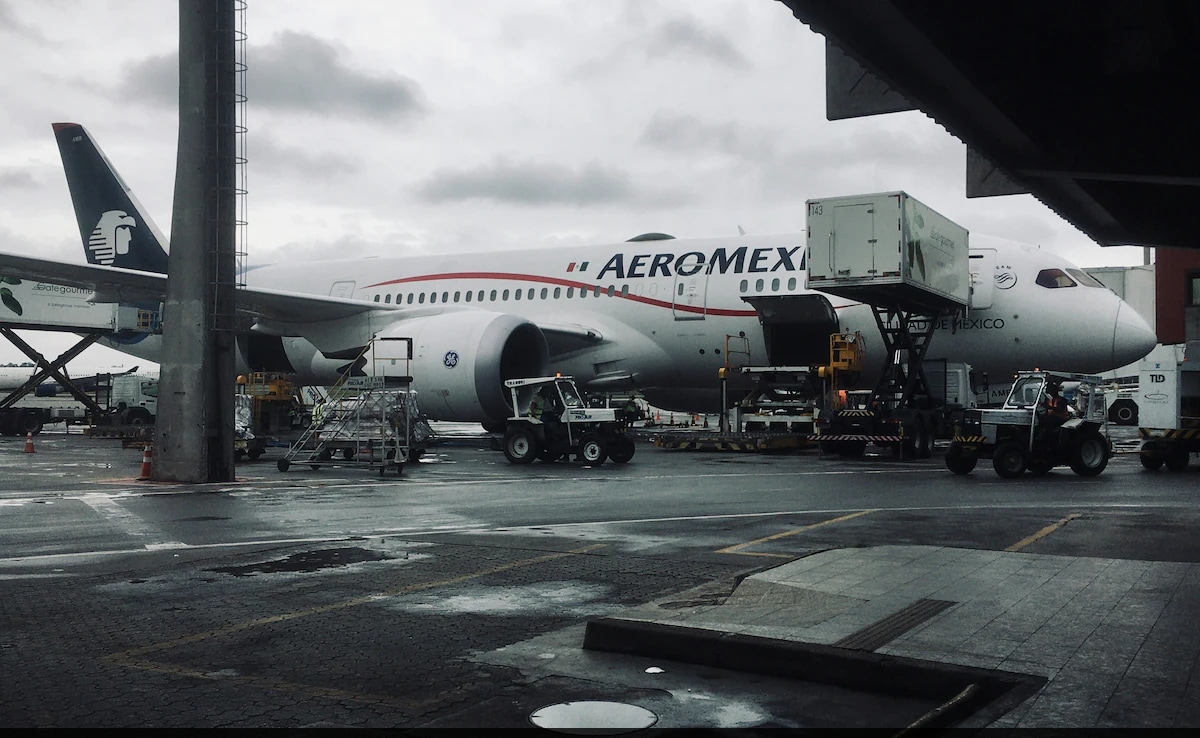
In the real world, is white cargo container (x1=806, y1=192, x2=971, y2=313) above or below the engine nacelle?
above

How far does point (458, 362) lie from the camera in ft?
70.5

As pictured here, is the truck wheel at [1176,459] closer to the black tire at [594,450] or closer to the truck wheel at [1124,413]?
the black tire at [594,450]

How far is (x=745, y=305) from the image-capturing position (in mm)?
23641

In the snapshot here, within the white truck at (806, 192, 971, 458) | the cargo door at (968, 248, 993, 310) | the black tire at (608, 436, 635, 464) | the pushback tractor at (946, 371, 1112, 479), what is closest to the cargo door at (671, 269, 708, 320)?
the white truck at (806, 192, 971, 458)

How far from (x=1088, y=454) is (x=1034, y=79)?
35.0 feet

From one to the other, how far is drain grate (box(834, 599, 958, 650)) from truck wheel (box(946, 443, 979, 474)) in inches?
453

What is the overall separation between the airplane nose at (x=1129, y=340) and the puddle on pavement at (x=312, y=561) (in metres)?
16.6

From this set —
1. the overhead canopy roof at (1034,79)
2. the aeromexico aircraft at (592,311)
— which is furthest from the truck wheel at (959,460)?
the overhead canopy roof at (1034,79)

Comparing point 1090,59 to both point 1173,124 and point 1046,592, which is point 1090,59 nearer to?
point 1173,124

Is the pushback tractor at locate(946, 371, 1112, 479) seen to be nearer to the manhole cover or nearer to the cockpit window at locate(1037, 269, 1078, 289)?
the cockpit window at locate(1037, 269, 1078, 289)

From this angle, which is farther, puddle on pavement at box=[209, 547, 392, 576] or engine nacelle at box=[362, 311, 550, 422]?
engine nacelle at box=[362, 311, 550, 422]

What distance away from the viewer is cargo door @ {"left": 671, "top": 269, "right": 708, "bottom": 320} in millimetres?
24234

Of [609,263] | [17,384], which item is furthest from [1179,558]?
[17,384]

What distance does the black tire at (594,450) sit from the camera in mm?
19781
